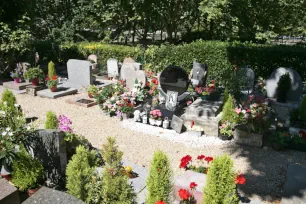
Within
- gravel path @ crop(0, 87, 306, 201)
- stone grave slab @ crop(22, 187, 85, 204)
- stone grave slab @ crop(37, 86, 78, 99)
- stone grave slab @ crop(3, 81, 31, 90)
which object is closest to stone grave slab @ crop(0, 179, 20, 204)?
stone grave slab @ crop(22, 187, 85, 204)

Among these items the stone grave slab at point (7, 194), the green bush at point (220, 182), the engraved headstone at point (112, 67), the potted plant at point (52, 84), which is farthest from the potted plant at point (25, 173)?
the engraved headstone at point (112, 67)

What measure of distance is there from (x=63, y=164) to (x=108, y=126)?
3.89 metres

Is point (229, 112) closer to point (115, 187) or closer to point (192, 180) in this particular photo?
point (192, 180)

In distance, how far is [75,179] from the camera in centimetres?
500

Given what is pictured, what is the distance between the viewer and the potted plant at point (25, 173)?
221 inches

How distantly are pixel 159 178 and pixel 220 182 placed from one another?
0.91m

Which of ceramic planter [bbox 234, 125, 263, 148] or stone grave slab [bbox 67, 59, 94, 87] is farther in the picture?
stone grave slab [bbox 67, 59, 94, 87]

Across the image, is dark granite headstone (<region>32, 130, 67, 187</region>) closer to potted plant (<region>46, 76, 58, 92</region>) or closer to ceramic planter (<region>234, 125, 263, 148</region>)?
ceramic planter (<region>234, 125, 263, 148</region>)

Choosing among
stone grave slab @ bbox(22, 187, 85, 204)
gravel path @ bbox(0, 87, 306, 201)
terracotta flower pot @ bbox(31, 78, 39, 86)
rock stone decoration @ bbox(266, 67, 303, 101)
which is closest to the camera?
stone grave slab @ bbox(22, 187, 85, 204)

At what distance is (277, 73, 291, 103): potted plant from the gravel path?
12.3 ft

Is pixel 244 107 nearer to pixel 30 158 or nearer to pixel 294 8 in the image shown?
pixel 30 158

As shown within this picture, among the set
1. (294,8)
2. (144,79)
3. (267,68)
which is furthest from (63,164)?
(294,8)

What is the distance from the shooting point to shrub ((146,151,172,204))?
15.5 feet

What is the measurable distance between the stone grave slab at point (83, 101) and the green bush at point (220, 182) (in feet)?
26.5
